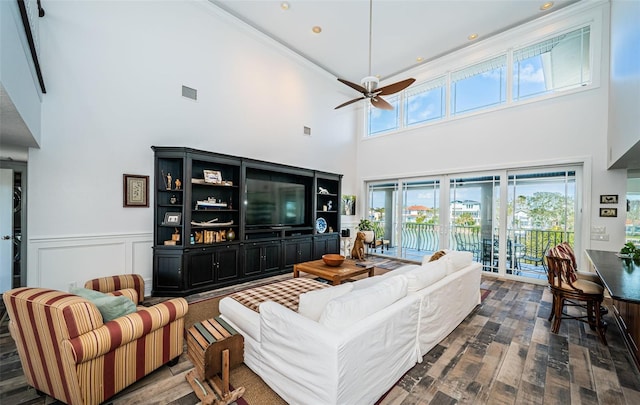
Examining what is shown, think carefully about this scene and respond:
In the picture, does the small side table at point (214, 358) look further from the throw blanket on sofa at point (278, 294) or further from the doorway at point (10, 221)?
the doorway at point (10, 221)

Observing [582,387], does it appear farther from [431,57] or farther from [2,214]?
[2,214]

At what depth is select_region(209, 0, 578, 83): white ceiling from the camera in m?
4.37

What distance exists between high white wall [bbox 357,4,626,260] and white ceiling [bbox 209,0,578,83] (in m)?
0.50

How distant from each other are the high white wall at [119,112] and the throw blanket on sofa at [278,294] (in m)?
2.26

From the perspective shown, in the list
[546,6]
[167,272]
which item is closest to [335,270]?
[167,272]

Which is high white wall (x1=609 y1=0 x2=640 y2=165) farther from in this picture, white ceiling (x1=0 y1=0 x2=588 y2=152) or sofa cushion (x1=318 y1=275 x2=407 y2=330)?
sofa cushion (x1=318 y1=275 x2=407 y2=330)

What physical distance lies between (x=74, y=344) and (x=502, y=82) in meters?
7.48

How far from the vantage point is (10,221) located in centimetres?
355

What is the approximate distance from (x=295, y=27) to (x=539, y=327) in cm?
637

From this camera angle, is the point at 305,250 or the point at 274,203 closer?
the point at 274,203

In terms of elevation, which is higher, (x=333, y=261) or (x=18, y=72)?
(x=18, y=72)

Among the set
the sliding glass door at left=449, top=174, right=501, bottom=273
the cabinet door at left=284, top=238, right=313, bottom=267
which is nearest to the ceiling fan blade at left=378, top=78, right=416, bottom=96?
the sliding glass door at left=449, top=174, right=501, bottom=273

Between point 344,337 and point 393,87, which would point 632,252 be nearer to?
point 393,87

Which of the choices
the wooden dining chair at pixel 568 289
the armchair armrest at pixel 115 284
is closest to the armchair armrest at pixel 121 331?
the armchair armrest at pixel 115 284
